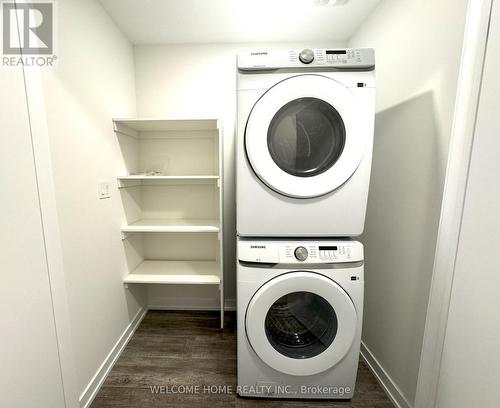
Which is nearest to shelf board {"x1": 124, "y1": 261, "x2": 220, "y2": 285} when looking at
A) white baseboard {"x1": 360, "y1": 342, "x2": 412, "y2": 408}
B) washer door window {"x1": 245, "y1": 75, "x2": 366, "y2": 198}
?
washer door window {"x1": 245, "y1": 75, "x2": 366, "y2": 198}

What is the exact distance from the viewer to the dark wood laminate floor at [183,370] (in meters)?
1.13

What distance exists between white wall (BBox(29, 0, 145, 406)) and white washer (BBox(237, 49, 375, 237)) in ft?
2.65

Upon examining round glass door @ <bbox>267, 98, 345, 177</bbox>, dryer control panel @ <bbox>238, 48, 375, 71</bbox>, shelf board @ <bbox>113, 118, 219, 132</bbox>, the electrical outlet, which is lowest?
the electrical outlet

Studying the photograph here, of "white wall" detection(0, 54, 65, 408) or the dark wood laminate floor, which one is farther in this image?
the dark wood laminate floor

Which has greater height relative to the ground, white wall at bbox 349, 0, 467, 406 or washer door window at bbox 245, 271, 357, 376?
white wall at bbox 349, 0, 467, 406

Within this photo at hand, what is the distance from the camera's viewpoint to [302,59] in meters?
0.94

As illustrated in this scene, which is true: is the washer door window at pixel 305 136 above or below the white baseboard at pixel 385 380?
above

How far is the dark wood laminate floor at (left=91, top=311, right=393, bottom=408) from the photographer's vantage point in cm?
113

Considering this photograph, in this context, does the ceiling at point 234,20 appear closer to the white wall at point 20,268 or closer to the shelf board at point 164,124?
the shelf board at point 164,124

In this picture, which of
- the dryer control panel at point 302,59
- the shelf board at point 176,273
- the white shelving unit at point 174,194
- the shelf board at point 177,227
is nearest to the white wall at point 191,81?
the white shelving unit at point 174,194

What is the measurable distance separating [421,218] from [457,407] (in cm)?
76

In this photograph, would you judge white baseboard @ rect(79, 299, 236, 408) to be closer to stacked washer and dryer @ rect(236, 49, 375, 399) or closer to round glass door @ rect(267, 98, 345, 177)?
stacked washer and dryer @ rect(236, 49, 375, 399)

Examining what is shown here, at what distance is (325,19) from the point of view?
1387 mm

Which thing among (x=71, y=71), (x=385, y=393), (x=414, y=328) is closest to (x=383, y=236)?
(x=414, y=328)
